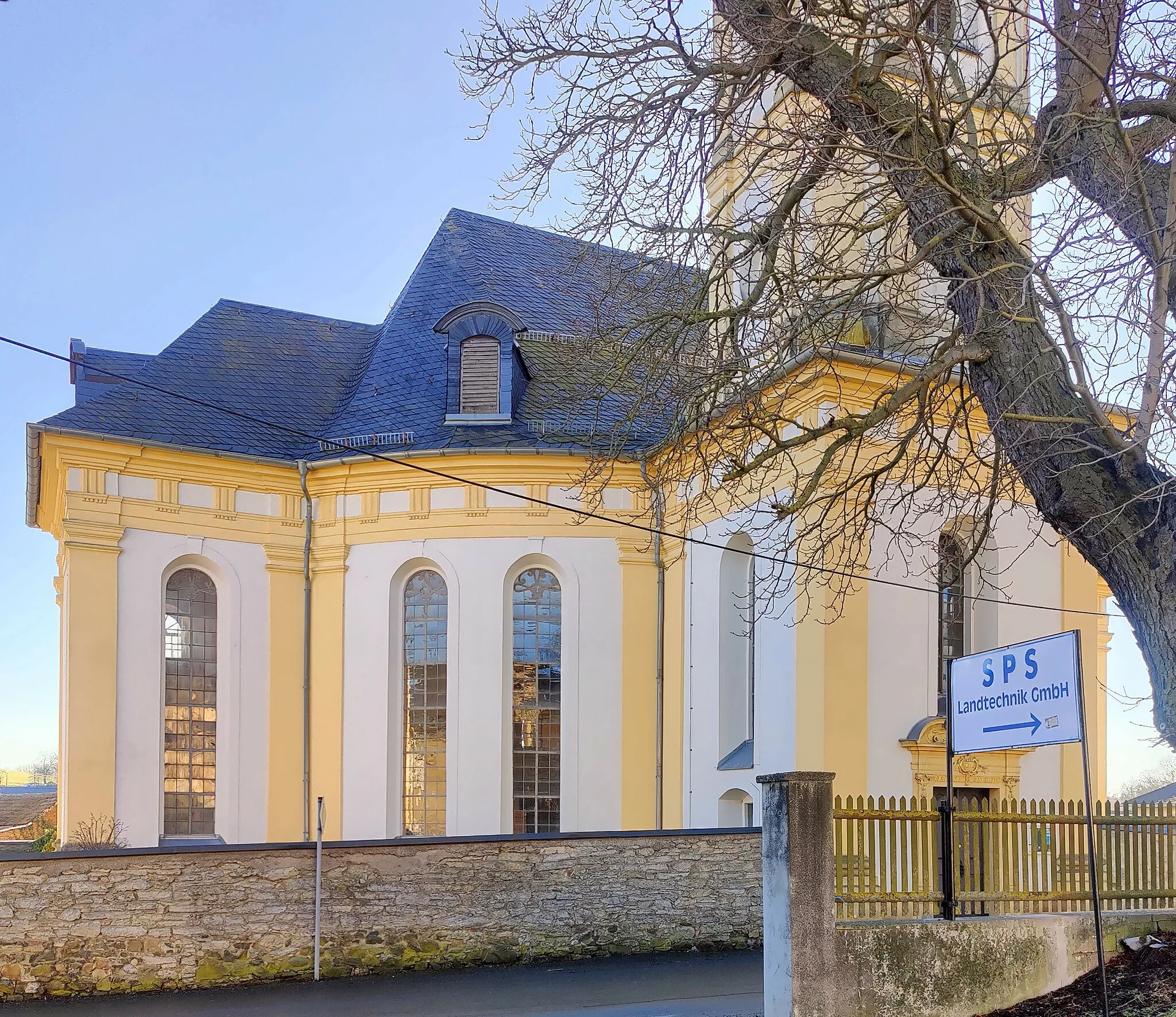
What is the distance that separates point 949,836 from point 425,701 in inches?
483

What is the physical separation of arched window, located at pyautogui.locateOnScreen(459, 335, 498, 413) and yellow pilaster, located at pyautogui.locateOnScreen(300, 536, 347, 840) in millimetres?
3162

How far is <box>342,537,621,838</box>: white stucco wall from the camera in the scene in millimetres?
20516

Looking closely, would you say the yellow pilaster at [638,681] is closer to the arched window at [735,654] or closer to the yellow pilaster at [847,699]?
the arched window at [735,654]

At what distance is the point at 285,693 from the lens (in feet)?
70.4


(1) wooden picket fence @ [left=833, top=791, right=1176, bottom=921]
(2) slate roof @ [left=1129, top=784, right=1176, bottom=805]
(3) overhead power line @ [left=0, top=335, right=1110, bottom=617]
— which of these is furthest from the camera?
(2) slate roof @ [left=1129, top=784, right=1176, bottom=805]

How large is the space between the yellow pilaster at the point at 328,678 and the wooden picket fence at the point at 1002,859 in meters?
12.1

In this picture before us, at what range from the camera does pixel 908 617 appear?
17.2 m

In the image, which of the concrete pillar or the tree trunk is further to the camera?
the concrete pillar

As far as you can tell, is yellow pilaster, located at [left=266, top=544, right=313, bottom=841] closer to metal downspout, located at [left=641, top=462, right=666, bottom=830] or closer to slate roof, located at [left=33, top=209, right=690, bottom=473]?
slate roof, located at [left=33, top=209, right=690, bottom=473]

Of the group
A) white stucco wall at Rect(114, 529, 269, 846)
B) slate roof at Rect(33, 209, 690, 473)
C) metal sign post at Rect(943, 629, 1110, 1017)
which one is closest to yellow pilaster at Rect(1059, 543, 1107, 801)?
slate roof at Rect(33, 209, 690, 473)

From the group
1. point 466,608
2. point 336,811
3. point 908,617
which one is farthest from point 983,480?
point 336,811

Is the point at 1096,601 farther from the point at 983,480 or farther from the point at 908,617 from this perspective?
the point at 908,617

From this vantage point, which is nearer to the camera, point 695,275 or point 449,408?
point 695,275

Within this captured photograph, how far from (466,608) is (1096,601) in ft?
31.8
